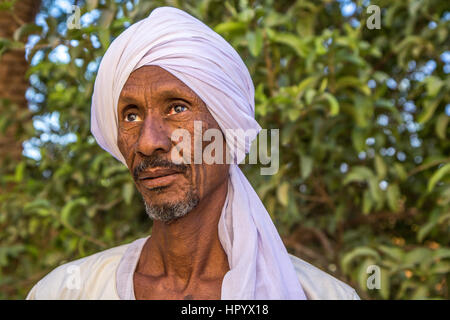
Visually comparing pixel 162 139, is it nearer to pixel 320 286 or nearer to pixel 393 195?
pixel 320 286

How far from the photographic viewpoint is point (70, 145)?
2621 millimetres

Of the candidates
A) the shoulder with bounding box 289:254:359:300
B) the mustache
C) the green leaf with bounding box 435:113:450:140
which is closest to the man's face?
the mustache

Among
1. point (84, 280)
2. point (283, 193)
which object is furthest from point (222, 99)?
point (283, 193)

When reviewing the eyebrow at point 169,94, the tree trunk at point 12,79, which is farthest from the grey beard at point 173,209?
the tree trunk at point 12,79

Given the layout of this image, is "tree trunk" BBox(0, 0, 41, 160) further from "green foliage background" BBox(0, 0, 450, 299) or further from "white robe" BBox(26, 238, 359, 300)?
"white robe" BBox(26, 238, 359, 300)

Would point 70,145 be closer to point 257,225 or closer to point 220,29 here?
point 220,29

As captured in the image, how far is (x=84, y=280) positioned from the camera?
139 centimetres

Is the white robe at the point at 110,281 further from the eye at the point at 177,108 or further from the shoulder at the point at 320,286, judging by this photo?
the eye at the point at 177,108

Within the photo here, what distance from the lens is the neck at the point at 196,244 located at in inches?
51.8

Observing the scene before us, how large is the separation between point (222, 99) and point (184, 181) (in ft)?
0.74

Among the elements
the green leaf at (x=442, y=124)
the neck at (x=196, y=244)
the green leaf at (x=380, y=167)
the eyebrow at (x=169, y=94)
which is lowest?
the neck at (x=196, y=244)

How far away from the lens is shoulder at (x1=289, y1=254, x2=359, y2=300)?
132cm

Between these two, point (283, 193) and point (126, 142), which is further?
point (283, 193)
